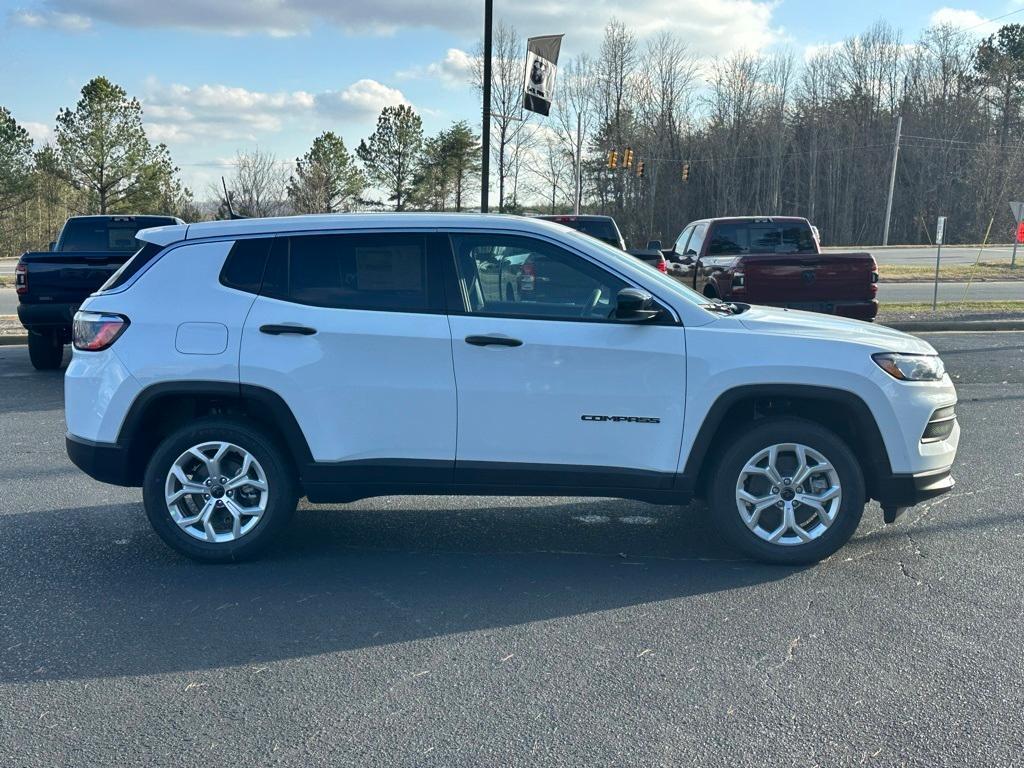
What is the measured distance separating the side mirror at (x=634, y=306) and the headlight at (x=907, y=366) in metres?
1.19

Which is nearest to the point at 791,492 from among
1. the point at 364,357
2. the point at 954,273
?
the point at 364,357

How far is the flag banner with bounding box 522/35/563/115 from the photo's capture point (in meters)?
18.3

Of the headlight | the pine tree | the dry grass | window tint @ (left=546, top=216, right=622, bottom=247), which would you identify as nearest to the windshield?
the headlight

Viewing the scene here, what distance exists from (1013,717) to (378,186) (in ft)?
175

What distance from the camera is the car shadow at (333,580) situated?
4.10 m

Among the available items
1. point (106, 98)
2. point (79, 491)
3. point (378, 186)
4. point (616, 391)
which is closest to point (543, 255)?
point (616, 391)

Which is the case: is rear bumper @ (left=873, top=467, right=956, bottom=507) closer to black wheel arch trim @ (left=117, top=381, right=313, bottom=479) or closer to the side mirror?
the side mirror

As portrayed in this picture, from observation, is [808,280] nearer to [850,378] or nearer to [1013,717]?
[850,378]

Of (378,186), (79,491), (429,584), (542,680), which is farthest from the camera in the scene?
(378,186)

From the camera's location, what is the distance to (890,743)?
10.6 ft

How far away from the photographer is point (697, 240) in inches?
618

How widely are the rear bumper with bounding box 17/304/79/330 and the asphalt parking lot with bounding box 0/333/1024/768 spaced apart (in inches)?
230

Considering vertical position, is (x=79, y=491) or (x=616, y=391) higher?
(x=616, y=391)

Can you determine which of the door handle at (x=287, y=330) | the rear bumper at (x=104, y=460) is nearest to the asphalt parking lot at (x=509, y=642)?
the rear bumper at (x=104, y=460)
